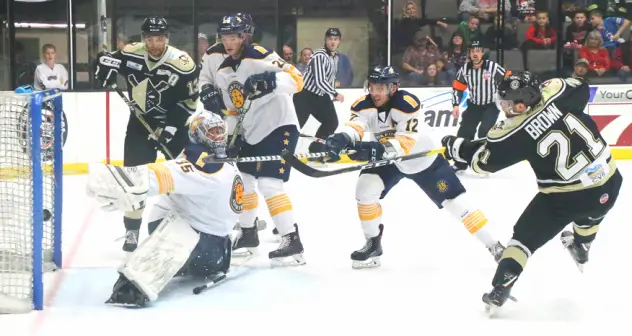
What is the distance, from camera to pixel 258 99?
13.5 ft

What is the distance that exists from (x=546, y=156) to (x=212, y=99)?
1.69m

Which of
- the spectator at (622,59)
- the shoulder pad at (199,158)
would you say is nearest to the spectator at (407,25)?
the spectator at (622,59)

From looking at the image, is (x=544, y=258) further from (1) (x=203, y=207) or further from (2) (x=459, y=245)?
(1) (x=203, y=207)

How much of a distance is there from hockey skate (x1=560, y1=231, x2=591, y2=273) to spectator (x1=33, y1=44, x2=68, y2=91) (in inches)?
194

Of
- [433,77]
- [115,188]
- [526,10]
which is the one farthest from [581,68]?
[115,188]

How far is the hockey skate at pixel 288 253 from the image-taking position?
4.00 m

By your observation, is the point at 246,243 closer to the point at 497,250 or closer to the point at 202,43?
the point at 497,250

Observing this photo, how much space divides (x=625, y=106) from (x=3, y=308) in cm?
613

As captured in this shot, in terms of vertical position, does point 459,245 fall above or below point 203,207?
below

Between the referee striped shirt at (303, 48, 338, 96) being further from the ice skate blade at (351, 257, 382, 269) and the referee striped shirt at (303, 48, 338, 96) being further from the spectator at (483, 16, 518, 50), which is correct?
the ice skate blade at (351, 257, 382, 269)

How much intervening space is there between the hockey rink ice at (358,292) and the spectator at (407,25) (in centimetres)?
344

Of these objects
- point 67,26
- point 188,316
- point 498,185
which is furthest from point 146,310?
point 67,26

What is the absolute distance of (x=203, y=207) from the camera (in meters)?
3.46

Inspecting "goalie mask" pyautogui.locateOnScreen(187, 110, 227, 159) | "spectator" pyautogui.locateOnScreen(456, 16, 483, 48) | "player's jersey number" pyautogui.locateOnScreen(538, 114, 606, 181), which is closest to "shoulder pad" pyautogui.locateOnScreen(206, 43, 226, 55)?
"goalie mask" pyautogui.locateOnScreen(187, 110, 227, 159)
